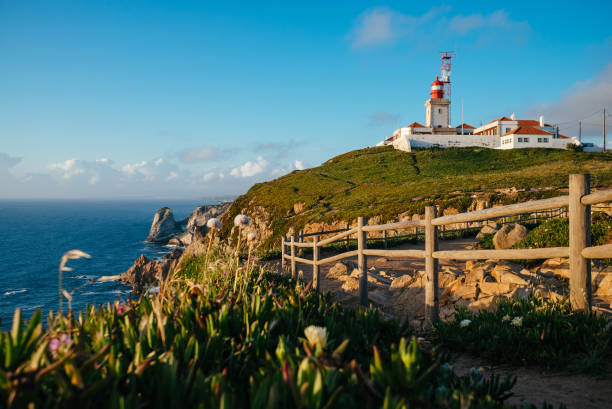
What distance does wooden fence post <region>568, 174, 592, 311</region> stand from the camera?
10.8 ft

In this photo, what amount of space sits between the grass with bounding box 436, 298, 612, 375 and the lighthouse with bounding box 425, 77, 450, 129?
217 ft

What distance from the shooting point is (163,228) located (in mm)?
70125

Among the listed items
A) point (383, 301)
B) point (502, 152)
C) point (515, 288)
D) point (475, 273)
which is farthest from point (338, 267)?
point (502, 152)

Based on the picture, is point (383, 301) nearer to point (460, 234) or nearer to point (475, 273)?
point (475, 273)

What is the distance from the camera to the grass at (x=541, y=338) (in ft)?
10.2

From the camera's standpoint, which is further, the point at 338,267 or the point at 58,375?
the point at 338,267

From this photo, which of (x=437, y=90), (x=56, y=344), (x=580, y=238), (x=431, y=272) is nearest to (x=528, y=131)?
(x=437, y=90)

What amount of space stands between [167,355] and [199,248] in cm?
951

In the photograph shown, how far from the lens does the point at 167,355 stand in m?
1.88

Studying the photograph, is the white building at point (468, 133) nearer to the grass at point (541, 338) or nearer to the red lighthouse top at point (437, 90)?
the red lighthouse top at point (437, 90)

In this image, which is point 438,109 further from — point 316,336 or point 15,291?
point 316,336

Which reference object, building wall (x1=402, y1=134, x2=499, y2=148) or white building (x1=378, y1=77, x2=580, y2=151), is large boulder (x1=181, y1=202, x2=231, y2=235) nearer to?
white building (x1=378, y1=77, x2=580, y2=151)

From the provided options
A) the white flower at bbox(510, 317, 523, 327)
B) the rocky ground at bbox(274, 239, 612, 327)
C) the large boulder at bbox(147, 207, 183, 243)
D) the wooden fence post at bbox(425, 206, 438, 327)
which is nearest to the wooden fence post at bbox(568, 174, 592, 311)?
the white flower at bbox(510, 317, 523, 327)

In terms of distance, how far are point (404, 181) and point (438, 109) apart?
29629mm
